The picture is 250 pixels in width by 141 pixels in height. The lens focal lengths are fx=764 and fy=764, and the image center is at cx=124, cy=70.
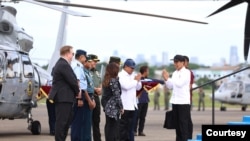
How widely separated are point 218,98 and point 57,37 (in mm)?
23097

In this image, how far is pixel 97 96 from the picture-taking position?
51.4 feet

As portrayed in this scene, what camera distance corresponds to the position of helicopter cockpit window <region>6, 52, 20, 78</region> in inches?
738

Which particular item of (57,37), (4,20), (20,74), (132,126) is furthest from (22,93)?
(57,37)

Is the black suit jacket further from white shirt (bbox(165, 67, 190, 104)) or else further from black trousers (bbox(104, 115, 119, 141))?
white shirt (bbox(165, 67, 190, 104))

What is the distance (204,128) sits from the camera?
330 inches

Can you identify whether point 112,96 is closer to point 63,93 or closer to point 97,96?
point 63,93

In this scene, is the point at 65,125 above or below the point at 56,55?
below

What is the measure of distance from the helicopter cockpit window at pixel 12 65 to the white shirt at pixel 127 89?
449 cm

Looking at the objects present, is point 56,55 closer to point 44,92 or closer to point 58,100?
point 44,92

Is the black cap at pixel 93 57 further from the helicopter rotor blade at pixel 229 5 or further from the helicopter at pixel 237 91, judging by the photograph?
the helicopter at pixel 237 91

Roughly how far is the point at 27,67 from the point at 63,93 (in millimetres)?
6972

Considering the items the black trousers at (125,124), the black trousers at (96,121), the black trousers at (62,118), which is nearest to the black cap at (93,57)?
the black trousers at (96,121)

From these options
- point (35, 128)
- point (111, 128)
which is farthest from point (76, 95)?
point (35, 128)

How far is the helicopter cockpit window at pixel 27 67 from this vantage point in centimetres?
1961
